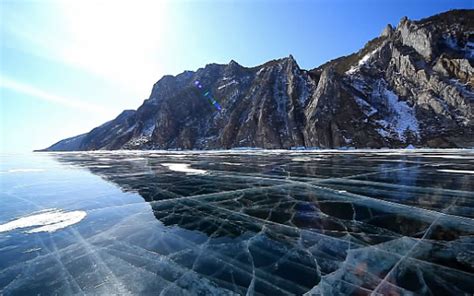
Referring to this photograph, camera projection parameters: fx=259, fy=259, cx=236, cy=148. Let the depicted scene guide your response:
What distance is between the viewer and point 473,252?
331 cm

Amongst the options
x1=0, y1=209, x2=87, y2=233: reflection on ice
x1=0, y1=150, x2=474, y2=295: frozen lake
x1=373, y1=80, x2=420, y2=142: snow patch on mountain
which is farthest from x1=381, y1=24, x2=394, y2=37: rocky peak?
x1=0, y1=209, x2=87, y2=233: reflection on ice

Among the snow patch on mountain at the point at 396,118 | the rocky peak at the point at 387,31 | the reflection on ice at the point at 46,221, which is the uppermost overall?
the rocky peak at the point at 387,31

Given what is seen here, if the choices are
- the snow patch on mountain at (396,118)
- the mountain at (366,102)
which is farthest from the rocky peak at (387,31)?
the snow patch on mountain at (396,118)

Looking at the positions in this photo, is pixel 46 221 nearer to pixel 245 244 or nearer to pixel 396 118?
pixel 245 244

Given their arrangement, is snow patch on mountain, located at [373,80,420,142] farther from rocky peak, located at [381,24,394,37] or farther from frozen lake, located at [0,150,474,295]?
frozen lake, located at [0,150,474,295]

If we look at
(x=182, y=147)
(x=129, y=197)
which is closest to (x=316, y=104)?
(x=182, y=147)

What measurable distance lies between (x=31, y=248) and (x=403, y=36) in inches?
3375

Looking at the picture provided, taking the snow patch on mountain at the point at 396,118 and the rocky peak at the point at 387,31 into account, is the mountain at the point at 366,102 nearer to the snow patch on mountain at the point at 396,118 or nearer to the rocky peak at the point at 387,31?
the snow patch on mountain at the point at 396,118

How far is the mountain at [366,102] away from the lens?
4744 centimetres

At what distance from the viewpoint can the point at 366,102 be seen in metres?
57.6

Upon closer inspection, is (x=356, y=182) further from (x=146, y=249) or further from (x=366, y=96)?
(x=366, y=96)

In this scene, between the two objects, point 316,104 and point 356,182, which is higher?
point 316,104

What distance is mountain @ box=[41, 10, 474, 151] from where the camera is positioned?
47.4 m

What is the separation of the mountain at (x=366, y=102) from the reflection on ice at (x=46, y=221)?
52.4 metres
